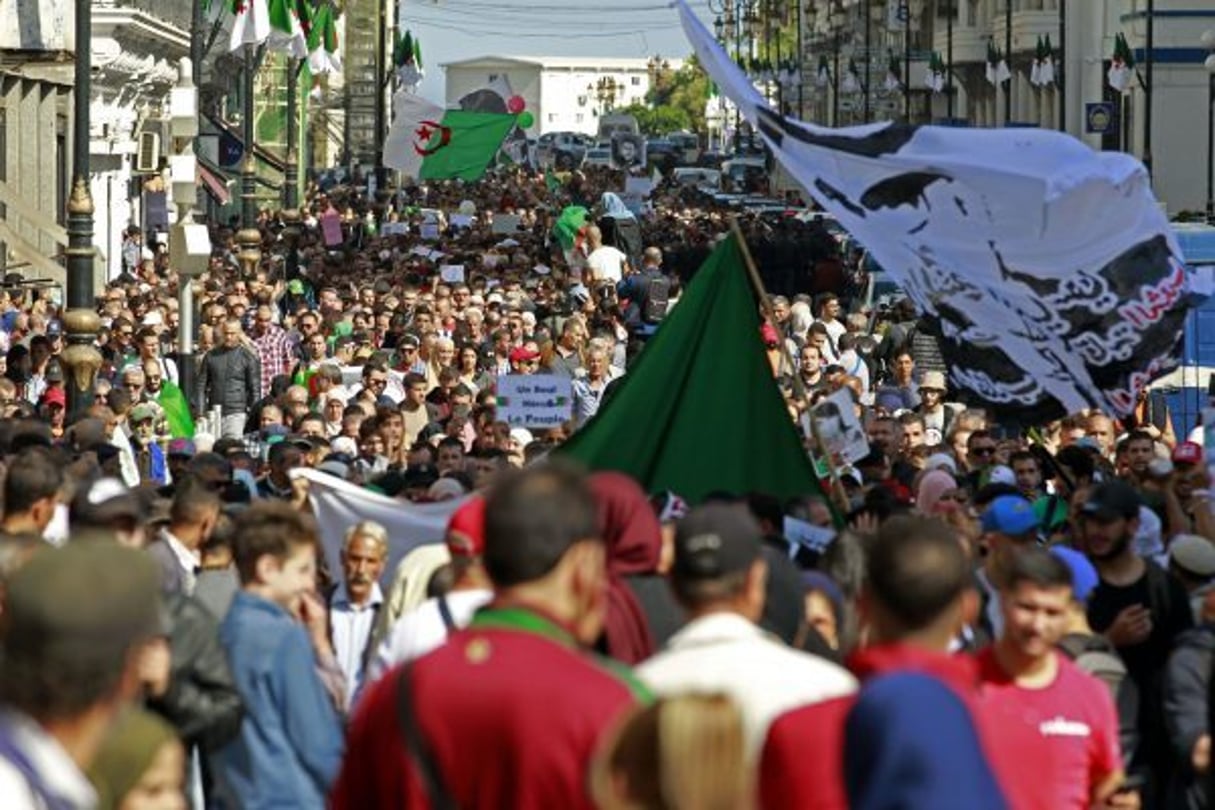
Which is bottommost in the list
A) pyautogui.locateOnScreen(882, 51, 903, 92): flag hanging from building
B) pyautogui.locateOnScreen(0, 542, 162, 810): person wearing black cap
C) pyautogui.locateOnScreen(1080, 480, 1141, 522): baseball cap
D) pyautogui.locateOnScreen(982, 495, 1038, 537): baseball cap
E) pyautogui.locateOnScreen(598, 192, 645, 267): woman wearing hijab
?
pyautogui.locateOnScreen(982, 495, 1038, 537): baseball cap

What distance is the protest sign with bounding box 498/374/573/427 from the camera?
19.0m

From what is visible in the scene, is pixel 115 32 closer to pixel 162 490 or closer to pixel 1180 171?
pixel 1180 171

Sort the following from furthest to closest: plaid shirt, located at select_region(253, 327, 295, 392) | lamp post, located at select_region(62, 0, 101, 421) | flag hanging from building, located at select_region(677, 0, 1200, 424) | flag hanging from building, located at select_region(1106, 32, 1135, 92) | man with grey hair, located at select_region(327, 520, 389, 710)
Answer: flag hanging from building, located at select_region(1106, 32, 1135, 92) < plaid shirt, located at select_region(253, 327, 295, 392) < lamp post, located at select_region(62, 0, 101, 421) < flag hanging from building, located at select_region(677, 0, 1200, 424) < man with grey hair, located at select_region(327, 520, 389, 710)

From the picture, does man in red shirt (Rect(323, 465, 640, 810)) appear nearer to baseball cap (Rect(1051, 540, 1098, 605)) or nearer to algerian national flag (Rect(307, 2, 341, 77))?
baseball cap (Rect(1051, 540, 1098, 605))

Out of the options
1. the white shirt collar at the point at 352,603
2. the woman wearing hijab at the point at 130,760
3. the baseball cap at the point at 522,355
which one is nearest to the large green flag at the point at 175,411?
the baseball cap at the point at 522,355

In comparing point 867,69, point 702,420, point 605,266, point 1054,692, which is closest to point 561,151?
point 867,69

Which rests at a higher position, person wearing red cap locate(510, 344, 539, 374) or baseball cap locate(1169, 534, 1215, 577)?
person wearing red cap locate(510, 344, 539, 374)

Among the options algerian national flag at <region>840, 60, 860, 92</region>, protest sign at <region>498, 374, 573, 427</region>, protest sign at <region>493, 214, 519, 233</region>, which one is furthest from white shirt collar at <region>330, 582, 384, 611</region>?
algerian national flag at <region>840, 60, 860, 92</region>

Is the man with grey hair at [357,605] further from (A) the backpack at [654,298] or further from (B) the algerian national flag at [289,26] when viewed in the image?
(B) the algerian national flag at [289,26]

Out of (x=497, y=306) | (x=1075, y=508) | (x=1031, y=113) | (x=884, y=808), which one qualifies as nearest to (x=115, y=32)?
(x=497, y=306)

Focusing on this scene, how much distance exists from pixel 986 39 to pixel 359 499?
248 feet

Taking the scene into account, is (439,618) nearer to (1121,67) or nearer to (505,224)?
(505,224)

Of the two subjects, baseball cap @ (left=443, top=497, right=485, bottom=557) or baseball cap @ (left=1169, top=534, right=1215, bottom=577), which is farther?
baseball cap @ (left=1169, top=534, right=1215, bottom=577)

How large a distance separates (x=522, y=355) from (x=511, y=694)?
1714cm
